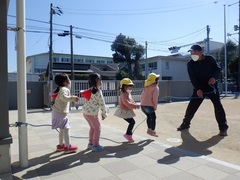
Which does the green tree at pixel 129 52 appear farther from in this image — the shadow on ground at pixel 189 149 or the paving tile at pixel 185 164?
the paving tile at pixel 185 164

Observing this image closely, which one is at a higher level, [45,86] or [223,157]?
[45,86]

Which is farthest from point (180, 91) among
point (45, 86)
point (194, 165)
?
point (194, 165)

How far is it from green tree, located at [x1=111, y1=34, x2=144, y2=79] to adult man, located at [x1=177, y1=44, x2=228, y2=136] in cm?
3005

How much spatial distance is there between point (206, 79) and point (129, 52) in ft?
102

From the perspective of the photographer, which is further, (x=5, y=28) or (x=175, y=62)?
(x=175, y=62)

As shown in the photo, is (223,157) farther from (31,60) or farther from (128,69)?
(31,60)

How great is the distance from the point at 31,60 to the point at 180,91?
37.0 metres

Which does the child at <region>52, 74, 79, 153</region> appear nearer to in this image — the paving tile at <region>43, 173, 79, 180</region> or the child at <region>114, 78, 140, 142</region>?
the paving tile at <region>43, 173, 79, 180</region>

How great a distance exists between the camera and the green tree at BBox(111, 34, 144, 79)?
36.0 metres

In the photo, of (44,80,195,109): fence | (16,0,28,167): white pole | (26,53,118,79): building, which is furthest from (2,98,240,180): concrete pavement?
(26,53,118,79): building

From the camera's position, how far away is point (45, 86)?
1300cm

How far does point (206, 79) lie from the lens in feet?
18.1

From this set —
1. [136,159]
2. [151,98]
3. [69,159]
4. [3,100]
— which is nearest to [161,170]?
[136,159]

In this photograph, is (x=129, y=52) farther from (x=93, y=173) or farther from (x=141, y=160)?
(x=93, y=173)
